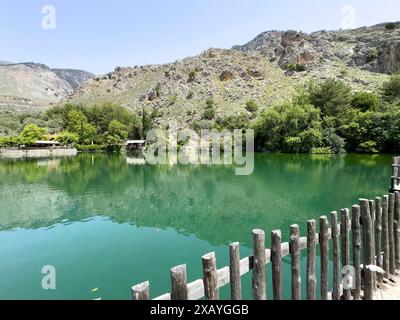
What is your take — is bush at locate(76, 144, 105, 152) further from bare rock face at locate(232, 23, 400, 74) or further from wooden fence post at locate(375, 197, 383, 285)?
wooden fence post at locate(375, 197, 383, 285)

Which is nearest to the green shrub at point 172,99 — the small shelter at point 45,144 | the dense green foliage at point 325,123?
the dense green foliage at point 325,123

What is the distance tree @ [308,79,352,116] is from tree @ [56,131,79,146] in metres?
52.3

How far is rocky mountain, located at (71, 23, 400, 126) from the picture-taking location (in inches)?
2980

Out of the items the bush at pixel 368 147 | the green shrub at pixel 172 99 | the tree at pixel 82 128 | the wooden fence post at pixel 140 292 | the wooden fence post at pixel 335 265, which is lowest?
the bush at pixel 368 147

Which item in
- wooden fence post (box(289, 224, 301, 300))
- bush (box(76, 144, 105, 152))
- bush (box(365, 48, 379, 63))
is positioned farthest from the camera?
bush (box(365, 48, 379, 63))

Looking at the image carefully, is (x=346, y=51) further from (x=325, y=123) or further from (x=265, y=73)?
(x=325, y=123)

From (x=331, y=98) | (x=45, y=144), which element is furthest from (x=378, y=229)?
(x=45, y=144)

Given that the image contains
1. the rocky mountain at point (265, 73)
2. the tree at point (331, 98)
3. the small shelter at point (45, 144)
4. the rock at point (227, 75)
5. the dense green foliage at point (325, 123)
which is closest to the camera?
the dense green foliage at point (325, 123)

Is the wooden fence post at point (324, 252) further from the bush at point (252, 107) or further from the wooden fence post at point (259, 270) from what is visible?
the bush at point (252, 107)

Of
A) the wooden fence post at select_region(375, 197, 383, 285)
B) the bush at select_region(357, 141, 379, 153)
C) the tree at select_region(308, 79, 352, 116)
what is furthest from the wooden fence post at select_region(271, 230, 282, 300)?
the tree at select_region(308, 79, 352, 116)

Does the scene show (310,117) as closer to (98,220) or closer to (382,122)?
(382,122)

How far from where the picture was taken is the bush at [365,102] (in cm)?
4486

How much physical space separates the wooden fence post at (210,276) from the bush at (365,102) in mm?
49364

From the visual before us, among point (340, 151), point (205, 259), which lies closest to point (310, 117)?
point (340, 151)
